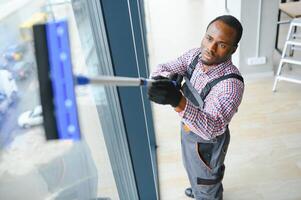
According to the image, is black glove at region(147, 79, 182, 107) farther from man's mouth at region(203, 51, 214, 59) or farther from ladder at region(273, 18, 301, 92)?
ladder at region(273, 18, 301, 92)

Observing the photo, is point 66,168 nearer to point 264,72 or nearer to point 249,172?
point 249,172

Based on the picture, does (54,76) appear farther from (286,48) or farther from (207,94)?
(286,48)

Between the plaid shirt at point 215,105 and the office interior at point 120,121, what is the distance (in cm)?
29

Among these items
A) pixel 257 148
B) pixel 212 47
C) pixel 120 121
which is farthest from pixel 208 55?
pixel 257 148

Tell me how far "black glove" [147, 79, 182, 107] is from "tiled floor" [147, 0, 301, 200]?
1.15m

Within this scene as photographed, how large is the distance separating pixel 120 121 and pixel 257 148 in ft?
4.37

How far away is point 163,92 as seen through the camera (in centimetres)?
78

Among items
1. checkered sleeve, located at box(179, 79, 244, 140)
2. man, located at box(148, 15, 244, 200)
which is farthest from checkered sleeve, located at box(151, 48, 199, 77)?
checkered sleeve, located at box(179, 79, 244, 140)

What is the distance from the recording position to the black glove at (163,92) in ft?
2.53

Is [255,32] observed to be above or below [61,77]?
below

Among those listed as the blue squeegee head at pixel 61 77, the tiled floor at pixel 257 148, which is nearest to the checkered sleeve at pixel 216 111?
the blue squeegee head at pixel 61 77

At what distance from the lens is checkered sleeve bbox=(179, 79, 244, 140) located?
0.88m

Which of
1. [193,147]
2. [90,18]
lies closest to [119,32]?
[90,18]

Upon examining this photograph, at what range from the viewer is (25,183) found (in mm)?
484
